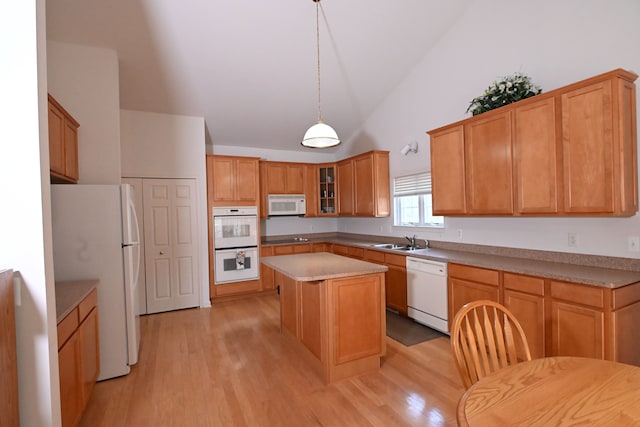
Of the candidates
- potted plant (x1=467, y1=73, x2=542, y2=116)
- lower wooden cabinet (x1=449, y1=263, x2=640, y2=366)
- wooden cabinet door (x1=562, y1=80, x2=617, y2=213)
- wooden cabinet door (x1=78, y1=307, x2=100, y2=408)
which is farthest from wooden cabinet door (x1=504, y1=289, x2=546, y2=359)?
wooden cabinet door (x1=78, y1=307, x2=100, y2=408)

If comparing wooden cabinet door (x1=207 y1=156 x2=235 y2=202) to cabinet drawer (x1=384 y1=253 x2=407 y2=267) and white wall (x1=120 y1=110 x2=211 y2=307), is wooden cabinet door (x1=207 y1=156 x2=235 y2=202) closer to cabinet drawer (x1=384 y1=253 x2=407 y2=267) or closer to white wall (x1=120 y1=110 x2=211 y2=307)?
white wall (x1=120 y1=110 x2=211 y2=307)

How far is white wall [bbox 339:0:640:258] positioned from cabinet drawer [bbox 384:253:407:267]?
0.63 metres

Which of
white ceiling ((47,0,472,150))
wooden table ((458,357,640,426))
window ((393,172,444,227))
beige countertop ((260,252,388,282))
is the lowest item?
wooden table ((458,357,640,426))

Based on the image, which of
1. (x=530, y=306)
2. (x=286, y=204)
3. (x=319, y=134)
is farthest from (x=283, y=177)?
(x=530, y=306)

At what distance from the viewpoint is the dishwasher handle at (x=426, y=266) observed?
10.7 feet

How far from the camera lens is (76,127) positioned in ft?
→ 9.54

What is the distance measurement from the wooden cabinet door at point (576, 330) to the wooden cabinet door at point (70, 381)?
10.8 ft

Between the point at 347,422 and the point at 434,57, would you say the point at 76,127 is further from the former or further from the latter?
the point at 434,57

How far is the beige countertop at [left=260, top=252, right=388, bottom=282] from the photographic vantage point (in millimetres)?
2391

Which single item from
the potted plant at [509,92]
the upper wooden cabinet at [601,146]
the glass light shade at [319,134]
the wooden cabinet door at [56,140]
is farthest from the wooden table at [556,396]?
the wooden cabinet door at [56,140]

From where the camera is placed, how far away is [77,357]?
1.96 meters

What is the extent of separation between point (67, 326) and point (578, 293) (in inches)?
134

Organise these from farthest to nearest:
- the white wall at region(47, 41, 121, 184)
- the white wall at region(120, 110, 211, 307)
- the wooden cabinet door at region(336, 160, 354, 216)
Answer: the wooden cabinet door at region(336, 160, 354, 216)
the white wall at region(120, 110, 211, 307)
the white wall at region(47, 41, 121, 184)

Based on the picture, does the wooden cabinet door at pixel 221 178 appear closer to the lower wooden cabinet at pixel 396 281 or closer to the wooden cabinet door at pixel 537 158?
the lower wooden cabinet at pixel 396 281
